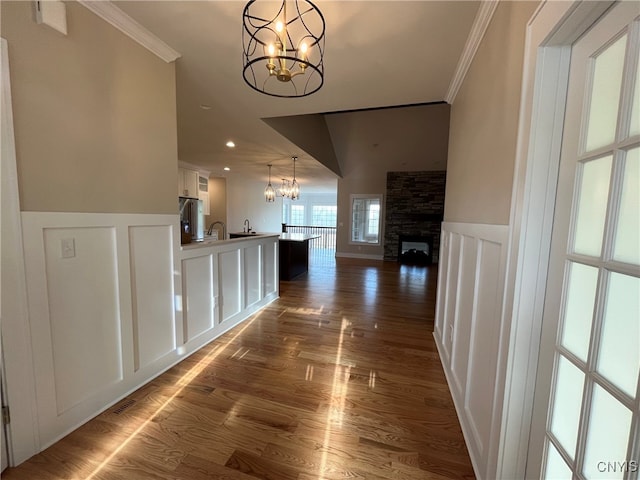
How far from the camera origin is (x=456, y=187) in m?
2.23

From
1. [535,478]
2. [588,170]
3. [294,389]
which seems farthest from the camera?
[294,389]

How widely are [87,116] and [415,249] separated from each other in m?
7.37

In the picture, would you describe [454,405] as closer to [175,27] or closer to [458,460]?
[458,460]

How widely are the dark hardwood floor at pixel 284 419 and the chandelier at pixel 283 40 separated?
1.87 meters

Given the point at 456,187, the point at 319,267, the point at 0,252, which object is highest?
the point at 456,187

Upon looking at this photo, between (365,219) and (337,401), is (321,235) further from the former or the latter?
(337,401)

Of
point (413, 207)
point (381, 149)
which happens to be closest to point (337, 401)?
point (381, 149)

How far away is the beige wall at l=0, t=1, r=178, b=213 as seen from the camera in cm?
124

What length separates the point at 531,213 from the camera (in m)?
0.99

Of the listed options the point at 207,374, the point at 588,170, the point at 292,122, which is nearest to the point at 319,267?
the point at 292,122

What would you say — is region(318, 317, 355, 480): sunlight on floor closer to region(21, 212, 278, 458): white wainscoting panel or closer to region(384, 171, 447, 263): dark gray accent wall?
region(21, 212, 278, 458): white wainscoting panel

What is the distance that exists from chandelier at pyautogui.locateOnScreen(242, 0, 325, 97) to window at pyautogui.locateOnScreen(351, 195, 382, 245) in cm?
584

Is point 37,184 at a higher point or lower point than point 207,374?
higher

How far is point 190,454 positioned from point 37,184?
1.54m
